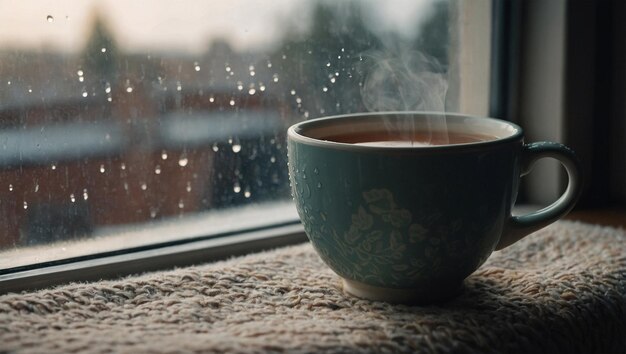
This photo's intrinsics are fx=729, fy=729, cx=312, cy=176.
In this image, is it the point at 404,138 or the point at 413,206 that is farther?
the point at 404,138

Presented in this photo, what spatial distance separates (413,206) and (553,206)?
0.45ft

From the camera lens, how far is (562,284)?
0.58m

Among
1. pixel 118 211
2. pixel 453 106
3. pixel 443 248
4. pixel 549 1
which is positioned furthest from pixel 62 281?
pixel 549 1

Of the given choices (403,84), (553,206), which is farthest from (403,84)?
(553,206)

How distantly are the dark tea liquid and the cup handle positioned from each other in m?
0.05

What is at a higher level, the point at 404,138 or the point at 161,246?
the point at 404,138

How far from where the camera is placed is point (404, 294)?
537 millimetres

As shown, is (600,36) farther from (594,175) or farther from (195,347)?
(195,347)

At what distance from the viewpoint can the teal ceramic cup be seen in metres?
0.48

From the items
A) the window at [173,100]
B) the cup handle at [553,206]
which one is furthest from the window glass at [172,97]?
the cup handle at [553,206]

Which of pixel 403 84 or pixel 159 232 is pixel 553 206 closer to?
pixel 403 84

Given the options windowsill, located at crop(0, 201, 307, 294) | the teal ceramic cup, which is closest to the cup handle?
the teal ceramic cup

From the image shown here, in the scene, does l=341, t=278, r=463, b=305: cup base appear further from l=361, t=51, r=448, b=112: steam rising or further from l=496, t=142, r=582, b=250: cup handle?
l=361, t=51, r=448, b=112: steam rising

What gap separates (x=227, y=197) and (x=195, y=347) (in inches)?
10.7
